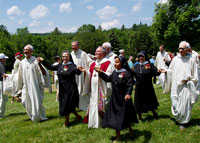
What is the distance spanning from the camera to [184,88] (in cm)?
602

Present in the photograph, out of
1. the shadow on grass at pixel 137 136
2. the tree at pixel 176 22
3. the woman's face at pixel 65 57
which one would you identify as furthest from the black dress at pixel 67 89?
the tree at pixel 176 22

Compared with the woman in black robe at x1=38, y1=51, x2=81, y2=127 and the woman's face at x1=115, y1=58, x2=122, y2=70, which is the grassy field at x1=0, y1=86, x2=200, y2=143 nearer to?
the woman in black robe at x1=38, y1=51, x2=81, y2=127

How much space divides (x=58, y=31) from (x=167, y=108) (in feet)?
493

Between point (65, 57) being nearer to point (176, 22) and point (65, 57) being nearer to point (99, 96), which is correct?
point (99, 96)

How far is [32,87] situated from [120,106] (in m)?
3.67

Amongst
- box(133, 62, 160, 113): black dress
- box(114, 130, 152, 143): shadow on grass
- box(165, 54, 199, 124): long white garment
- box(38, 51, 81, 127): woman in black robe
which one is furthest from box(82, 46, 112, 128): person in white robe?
box(165, 54, 199, 124): long white garment

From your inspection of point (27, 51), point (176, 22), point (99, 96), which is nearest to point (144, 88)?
point (99, 96)

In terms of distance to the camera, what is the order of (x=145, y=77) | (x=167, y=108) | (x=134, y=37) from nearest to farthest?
1. (x=145, y=77)
2. (x=167, y=108)
3. (x=134, y=37)

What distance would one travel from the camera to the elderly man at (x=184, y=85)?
19.5ft

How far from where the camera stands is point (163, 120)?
22.7ft

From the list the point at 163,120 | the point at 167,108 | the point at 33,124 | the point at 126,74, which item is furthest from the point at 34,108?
the point at 167,108

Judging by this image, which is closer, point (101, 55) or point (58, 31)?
point (101, 55)

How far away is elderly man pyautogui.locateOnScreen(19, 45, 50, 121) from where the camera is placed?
24.8 ft

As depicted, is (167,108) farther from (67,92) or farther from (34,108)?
(34,108)
